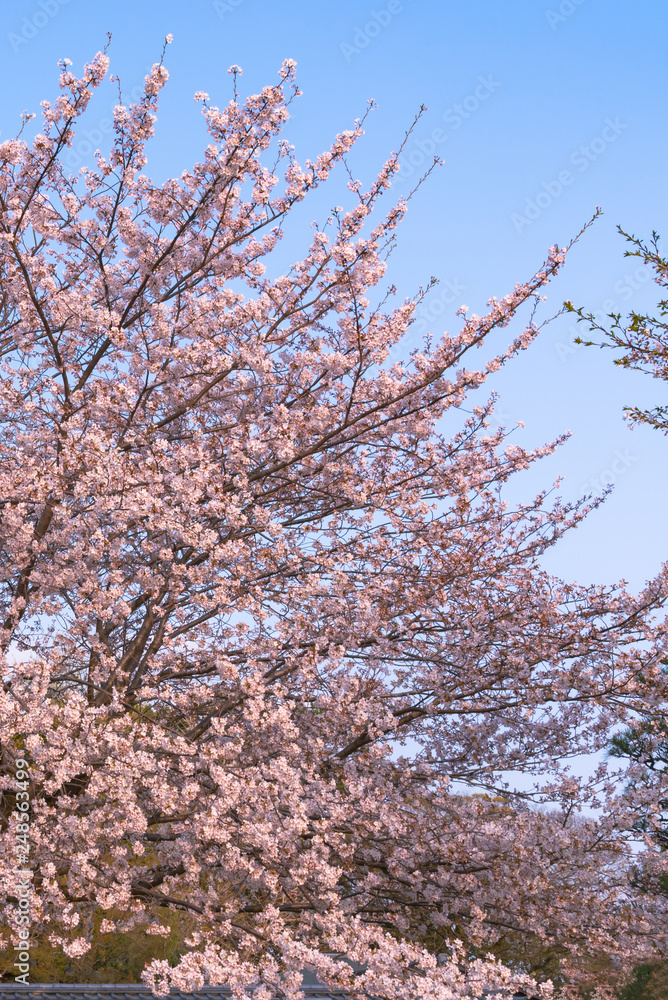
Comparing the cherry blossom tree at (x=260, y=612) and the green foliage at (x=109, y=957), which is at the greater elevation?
the cherry blossom tree at (x=260, y=612)

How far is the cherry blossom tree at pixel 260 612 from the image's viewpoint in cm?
800

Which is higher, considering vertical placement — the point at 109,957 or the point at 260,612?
the point at 260,612

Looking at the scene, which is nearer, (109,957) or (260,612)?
(260,612)

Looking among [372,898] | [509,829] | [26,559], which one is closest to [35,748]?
[26,559]

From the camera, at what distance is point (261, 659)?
9.48m

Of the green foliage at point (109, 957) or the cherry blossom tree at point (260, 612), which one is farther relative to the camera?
the green foliage at point (109, 957)

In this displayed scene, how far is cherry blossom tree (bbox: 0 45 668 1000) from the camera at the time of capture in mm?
7996

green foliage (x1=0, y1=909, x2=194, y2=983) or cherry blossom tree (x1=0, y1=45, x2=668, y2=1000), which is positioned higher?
cherry blossom tree (x1=0, y1=45, x2=668, y2=1000)

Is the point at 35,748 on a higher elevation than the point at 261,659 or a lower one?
lower

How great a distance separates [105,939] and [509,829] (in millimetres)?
7558

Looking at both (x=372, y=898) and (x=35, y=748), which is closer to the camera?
(x=35, y=748)

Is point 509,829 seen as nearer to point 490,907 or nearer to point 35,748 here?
point 490,907

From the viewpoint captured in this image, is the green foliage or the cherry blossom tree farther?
the green foliage

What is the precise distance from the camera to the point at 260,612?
8594 mm
